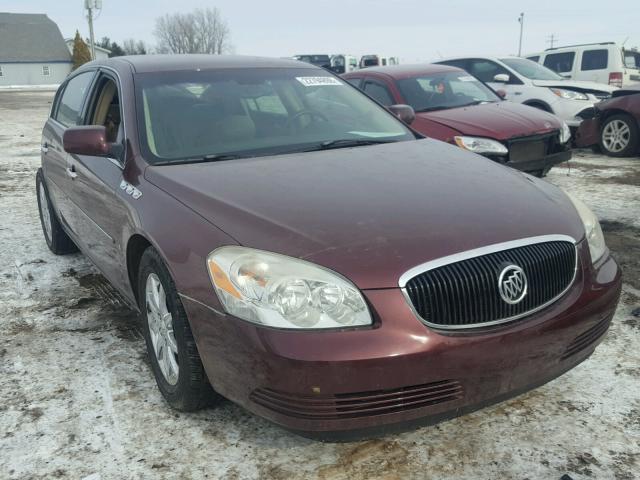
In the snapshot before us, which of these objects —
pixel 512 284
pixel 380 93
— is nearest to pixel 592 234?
pixel 512 284

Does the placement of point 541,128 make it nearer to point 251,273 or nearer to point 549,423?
point 549,423

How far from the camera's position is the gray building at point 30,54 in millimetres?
67938

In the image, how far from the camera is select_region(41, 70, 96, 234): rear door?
14.2 feet

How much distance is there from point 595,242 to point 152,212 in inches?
75.4

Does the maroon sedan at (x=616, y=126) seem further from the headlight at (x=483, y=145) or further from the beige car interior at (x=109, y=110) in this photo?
the beige car interior at (x=109, y=110)

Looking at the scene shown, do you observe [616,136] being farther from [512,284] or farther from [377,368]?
[377,368]

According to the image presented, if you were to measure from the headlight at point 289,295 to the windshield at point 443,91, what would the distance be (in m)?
5.77

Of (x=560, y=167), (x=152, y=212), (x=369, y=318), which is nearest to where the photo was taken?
(x=369, y=318)

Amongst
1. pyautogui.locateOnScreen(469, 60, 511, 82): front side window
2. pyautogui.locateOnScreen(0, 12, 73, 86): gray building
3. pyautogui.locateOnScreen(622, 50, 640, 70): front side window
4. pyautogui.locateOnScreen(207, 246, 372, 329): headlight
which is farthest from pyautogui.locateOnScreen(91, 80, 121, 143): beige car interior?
pyautogui.locateOnScreen(0, 12, 73, 86): gray building

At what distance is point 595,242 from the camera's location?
9.08 ft

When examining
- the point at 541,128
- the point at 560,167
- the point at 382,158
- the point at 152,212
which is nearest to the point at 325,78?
the point at 382,158

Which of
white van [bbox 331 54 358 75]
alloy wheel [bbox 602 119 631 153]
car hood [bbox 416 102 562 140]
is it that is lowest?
white van [bbox 331 54 358 75]

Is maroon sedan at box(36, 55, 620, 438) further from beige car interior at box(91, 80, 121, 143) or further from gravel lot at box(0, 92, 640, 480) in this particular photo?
gravel lot at box(0, 92, 640, 480)

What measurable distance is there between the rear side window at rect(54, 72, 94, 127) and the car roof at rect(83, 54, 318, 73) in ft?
0.65
